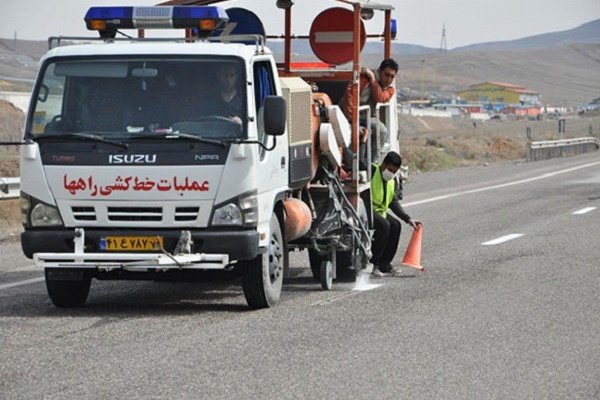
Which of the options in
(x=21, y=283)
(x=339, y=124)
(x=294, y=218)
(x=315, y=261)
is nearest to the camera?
(x=294, y=218)

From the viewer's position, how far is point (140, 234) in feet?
37.1

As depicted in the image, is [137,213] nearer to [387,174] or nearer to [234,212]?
[234,212]

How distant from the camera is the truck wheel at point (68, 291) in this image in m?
12.0

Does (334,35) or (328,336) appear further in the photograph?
(334,35)

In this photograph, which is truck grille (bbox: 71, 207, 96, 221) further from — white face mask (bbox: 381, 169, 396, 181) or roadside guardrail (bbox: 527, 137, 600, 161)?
roadside guardrail (bbox: 527, 137, 600, 161)

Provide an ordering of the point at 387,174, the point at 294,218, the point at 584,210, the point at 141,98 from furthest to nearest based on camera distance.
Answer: the point at 584,210 < the point at 387,174 < the point at 294,218 < the point at 141,98

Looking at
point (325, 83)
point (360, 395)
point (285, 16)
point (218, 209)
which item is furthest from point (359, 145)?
point (360, 395)

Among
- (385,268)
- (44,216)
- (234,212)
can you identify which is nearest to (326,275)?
(385,268)

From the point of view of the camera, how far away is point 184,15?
12109mm

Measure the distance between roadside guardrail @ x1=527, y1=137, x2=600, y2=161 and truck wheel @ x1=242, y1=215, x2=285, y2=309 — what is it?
43.5 meters

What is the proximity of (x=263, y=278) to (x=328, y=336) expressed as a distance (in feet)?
5.38

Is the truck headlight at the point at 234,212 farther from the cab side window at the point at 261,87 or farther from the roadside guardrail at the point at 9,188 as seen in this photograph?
the roadside guardrail at the point at 9,188

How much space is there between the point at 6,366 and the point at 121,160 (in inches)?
106

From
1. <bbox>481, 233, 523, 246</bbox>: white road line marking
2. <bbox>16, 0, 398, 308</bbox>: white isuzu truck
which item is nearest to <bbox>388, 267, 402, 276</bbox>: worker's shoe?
<bbox>16, 0, 398, 308</bbox>: white isuzu truck
